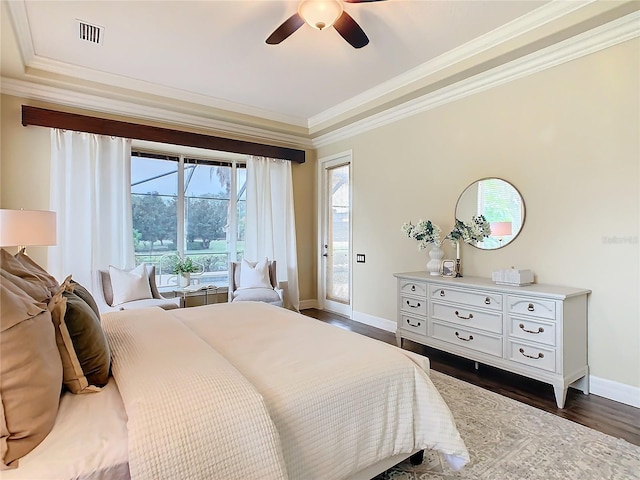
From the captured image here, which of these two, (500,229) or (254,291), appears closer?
(500,229)

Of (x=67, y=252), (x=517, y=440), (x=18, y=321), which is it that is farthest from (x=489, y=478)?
(x=67, y=252)

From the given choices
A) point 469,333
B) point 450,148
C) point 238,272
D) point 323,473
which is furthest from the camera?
point 238,272

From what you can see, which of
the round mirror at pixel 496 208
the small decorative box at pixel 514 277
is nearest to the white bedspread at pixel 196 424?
the small decorative box at pixel 514 277

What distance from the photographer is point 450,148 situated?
3828 millimetres

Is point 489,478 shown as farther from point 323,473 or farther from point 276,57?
point 276,57

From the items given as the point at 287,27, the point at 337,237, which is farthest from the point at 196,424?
the point at 337,237

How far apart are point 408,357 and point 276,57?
299 cm

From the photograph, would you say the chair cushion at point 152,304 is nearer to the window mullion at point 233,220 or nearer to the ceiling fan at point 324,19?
the window mullion at point 233,220

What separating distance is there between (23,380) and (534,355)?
3.00 metres

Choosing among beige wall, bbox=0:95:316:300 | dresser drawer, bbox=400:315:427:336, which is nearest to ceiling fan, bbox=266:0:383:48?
dresser drawer, bbox=400:315:427:336

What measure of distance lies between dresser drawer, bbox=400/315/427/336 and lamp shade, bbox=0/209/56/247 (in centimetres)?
323

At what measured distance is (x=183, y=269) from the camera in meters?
4.75

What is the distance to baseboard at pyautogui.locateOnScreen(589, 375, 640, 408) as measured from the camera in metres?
2.56

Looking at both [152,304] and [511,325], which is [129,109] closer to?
[152,304]
